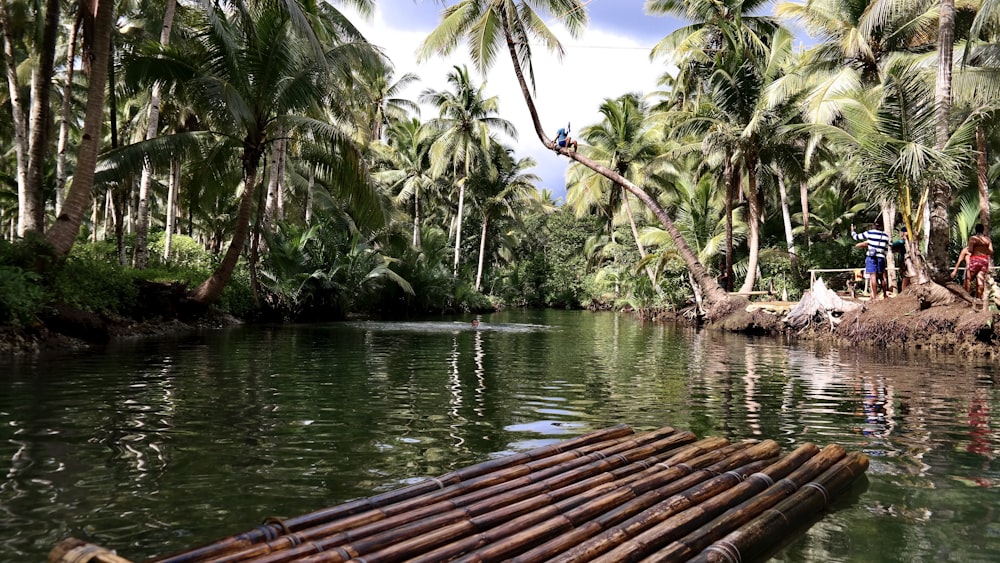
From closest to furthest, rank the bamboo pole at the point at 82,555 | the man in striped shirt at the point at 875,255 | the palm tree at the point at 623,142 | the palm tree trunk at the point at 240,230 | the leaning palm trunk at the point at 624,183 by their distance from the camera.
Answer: the bamboo pole at the point at 82,555 < the man in striped shirt at the point at 875,255 < the palm tree trunk at the point at 240,230 < the leaning palm trunk at the point at 624,183 < the palm tree at the point at 623,142

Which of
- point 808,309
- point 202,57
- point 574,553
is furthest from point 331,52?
point 574,553

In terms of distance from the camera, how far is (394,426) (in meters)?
6.68

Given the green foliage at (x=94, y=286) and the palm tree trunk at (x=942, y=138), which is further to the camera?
the palm tree trunk at (x=942, y=138)

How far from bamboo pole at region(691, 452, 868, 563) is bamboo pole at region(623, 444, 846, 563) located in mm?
48

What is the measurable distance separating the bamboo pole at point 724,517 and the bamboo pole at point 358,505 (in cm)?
130

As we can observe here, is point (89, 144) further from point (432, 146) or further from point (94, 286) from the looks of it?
point (432, 146)

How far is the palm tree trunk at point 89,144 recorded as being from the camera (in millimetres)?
Answer: 12977

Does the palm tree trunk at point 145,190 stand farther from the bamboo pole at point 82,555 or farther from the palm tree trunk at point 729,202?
the palm tree trunk at point 729,202

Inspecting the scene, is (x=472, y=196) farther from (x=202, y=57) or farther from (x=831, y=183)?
(x=202, y=57)

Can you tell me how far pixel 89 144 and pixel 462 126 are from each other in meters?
27.9

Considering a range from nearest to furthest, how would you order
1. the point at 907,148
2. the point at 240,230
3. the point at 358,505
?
1. the point at 358,505
2. the point at 907,148
3. the point at 240,230

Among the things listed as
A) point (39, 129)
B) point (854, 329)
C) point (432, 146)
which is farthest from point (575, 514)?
point (432, 146)

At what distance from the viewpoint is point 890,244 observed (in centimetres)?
1772

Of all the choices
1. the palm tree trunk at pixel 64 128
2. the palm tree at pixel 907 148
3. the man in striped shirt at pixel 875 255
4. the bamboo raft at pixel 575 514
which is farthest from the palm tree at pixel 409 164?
the bamboo raft at pixel 575 514
